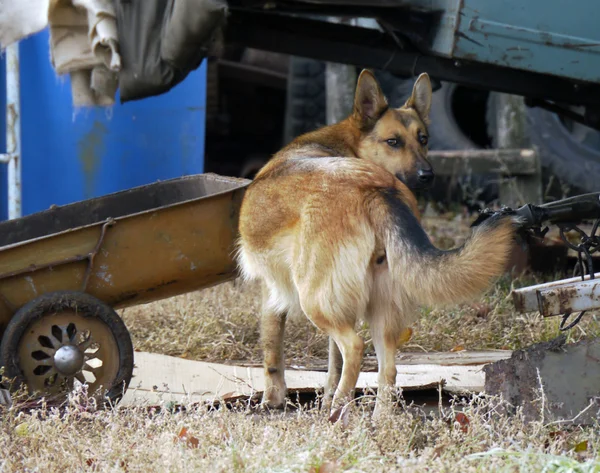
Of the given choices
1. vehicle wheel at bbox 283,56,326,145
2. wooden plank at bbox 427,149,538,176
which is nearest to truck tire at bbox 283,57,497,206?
vehicle wheel at bbox 283,56,326,145

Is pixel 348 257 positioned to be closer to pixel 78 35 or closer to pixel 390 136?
pixel 390 136

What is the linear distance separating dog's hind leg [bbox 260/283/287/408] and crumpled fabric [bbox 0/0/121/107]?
154 cm

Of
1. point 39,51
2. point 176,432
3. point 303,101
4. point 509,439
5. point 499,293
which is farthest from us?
point 303,101

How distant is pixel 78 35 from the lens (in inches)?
185

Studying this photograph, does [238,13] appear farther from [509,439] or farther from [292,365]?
[509,439]

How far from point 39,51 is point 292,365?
3607mm

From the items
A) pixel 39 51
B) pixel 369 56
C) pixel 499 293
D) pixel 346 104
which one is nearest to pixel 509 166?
pixel 346 104

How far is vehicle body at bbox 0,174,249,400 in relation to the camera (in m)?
3.74

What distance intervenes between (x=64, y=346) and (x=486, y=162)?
514 cm

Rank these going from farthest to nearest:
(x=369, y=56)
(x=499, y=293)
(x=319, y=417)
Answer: (x=499, y=293), (x=369, y=56), (x=319, y=417)

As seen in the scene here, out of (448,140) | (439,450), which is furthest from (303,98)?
(439,450)

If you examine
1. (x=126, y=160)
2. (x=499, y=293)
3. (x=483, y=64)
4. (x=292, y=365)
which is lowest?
(x=292, y=365)

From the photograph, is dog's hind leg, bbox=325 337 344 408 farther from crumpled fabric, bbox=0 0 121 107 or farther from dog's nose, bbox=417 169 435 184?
crumpled fabric, bbox=0 0 121 107

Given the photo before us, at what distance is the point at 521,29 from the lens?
14.5ft
